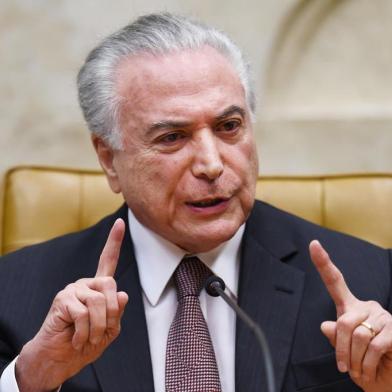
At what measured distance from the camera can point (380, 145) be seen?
313cm

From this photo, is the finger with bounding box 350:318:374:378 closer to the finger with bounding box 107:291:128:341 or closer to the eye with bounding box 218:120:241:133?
the finger with bounding box 107:291:128:341

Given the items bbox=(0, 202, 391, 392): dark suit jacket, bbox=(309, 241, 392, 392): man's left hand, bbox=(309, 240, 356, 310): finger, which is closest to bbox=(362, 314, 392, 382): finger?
bbox=(309, 241, 392, 392): man's left hand

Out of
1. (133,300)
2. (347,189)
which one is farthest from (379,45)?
(133,300)

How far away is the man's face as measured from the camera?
6.58ft

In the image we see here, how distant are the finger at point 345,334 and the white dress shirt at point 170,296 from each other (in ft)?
1.10

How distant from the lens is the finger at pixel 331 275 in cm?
183

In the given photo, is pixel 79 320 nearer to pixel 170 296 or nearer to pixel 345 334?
pixel 170 296

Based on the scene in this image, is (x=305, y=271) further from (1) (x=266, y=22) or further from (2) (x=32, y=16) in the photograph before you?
(2) (x=32, y=16)

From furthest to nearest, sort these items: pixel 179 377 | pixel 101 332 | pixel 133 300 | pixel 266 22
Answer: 1. pixel 266 22
2. pixel 133 300
3. pixel 179 377
4. pixel 101 332

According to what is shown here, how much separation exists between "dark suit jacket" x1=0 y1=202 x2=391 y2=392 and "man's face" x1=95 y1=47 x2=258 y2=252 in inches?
6.8

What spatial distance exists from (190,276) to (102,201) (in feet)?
1.84

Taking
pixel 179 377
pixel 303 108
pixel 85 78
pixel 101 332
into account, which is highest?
pixel 85 78

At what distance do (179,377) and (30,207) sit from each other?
0.80m

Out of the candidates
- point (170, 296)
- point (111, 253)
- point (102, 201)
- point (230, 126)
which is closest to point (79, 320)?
point (111, 253)
